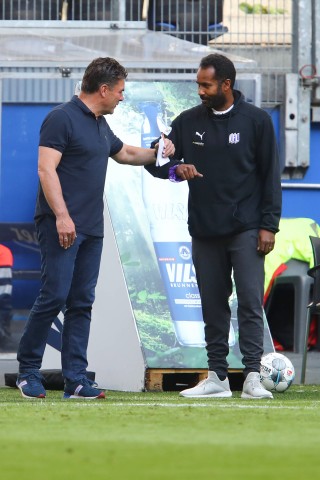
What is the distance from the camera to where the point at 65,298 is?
7113 millimetres

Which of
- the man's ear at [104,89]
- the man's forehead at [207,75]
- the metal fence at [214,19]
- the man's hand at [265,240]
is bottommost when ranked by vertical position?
the man's hand at [265,240]

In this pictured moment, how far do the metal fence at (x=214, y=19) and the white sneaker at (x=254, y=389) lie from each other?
22.4 ft

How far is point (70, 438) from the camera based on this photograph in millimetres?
4816

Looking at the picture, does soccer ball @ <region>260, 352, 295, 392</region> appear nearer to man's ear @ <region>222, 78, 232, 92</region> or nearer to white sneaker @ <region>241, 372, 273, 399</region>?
white sneaker @ <region>241, 372, 273, 399</region>

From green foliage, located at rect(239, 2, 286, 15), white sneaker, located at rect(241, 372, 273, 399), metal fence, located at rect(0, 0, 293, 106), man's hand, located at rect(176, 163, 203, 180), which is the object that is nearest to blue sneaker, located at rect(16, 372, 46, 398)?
white sneaker, located at rect(241, 372, 273, 399)

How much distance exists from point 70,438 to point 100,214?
2630 mm

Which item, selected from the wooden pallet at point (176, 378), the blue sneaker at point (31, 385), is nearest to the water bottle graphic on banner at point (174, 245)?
the wooden pallet at point (176, 378)

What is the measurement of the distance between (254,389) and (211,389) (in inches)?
9.8

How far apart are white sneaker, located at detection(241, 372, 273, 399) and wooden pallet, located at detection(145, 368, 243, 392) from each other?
1239 millimetres

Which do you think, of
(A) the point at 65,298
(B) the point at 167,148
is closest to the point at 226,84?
(B) the point at 167,148

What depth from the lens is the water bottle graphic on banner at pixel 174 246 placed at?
29.7 feet

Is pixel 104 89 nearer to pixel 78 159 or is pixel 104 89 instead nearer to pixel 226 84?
pixel 78 159

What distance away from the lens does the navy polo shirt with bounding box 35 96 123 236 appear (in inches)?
280

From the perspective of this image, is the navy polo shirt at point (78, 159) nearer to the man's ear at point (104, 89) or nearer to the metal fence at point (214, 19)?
the man's ear at point (104, 89)
